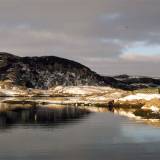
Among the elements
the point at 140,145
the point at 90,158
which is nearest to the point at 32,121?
the point at 140,145

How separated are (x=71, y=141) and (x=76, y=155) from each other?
18.2 m

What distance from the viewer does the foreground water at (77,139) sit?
8562cm

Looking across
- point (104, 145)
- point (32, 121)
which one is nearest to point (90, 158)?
point (104, 145)

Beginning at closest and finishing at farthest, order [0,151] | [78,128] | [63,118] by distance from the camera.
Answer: [0,151] → [78,128] → [63,118]

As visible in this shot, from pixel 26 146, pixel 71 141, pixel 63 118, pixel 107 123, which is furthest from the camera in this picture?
pixel 63 118

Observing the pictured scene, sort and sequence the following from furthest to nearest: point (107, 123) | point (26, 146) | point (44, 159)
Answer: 1. point (107, 123)
2. point (26, 146)
3. point (44, 159)

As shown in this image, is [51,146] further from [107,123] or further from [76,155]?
[107,123]

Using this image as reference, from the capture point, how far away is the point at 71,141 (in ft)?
340

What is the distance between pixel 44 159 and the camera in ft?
265

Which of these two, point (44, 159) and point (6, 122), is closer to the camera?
point (44, 159)

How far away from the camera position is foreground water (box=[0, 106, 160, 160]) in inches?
3371

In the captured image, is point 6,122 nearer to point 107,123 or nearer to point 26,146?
point 107,123

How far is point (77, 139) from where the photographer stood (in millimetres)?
107625

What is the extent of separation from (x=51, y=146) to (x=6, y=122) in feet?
171
